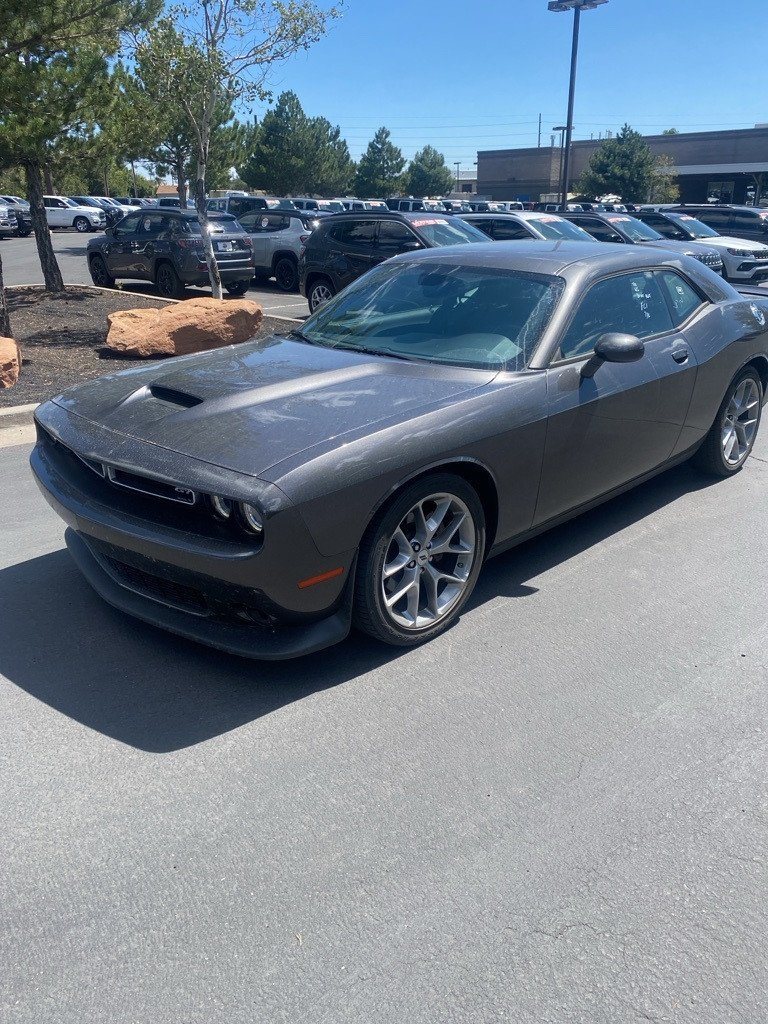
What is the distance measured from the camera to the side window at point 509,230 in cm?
1542

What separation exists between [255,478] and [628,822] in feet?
5.43

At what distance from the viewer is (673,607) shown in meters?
4.25

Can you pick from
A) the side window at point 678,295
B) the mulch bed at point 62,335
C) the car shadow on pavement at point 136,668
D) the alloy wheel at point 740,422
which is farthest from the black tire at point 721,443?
the mulch bed at point 62,335

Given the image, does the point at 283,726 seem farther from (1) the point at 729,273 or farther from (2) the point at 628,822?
(1) the point at 729,273

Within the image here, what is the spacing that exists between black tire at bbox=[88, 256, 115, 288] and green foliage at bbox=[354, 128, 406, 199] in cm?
5667

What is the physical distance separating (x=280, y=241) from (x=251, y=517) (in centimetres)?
1658

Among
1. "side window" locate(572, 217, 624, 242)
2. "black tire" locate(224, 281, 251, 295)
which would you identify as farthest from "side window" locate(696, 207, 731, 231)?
"black tire" locate(224, 281, 251, 295)

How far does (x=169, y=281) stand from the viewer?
16031 millimetres

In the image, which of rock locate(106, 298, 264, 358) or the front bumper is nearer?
the front bumper

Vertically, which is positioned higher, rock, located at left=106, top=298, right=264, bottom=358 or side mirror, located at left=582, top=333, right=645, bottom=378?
side mirror, located at left=582, top=333, right=645, bottom=378

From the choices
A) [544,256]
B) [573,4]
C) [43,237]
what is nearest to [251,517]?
[544,256]

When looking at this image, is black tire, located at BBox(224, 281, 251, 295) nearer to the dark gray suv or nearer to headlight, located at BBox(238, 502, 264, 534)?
the dark gray suv

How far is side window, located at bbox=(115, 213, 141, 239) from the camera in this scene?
16.6 m

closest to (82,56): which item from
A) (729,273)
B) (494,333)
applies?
(494,333)
